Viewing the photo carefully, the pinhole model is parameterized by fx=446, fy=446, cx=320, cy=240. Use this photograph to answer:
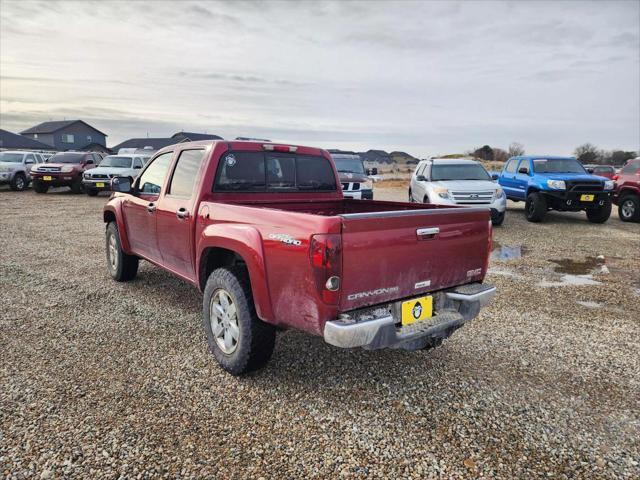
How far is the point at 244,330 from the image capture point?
327 centimetres

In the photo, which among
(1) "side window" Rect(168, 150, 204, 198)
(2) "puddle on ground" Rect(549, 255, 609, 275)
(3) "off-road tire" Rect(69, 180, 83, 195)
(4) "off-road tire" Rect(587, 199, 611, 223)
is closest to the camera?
(1) "side window" Rect(168, 150, 204, 198)

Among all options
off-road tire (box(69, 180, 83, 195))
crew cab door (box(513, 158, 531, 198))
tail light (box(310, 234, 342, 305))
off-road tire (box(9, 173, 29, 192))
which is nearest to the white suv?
crew cab door (box(513, 158, 531, 198))

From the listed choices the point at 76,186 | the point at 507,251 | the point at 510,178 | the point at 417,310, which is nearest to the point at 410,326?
the point at 417,310

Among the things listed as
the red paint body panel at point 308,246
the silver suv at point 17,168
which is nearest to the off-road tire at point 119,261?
the red paint body panel at point 308,246

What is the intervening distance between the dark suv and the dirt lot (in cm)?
1510

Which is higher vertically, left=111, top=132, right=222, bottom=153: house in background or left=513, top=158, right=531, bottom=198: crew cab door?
left=111, top=132, right=222, bottom=153: house in background

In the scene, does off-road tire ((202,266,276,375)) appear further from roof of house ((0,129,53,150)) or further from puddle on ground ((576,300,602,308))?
roof of house ((0,129,53,150))

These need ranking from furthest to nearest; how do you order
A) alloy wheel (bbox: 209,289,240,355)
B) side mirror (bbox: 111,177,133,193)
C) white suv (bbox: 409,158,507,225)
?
white suv (bbox: 409,158,507,225)
side mirror (bbox: 111,177,133,193)
alloy wheel (bbox: 209,289,240,355)

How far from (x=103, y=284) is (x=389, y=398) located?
437 cm

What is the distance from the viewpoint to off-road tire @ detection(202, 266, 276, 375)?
3.27 metres

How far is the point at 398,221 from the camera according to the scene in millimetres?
2906

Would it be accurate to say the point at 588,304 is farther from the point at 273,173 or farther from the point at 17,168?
the point at 17,168

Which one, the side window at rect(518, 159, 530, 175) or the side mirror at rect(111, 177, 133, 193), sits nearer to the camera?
the side mirror at rect(111, 177, 133, 193)

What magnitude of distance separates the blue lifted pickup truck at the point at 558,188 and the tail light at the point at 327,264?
10908 millimetres
